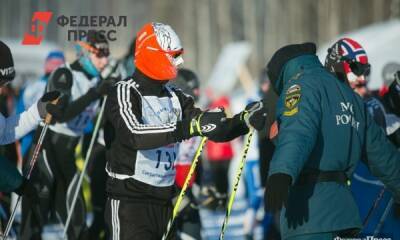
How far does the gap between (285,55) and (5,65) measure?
2.03 metres

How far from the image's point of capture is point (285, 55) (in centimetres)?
573

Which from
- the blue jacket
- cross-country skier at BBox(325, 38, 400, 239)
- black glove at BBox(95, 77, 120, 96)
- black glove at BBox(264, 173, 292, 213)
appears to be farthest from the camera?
black glove at BBox(95, 77, 120, 96)

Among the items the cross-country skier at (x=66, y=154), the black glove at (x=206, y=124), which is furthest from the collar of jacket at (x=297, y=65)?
the cross-country skier at (x=66, y=154)

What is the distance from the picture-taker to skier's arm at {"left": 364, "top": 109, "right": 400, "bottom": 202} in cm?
561

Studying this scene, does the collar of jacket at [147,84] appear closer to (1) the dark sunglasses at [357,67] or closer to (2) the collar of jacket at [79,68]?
(1) the dark sunglasses at [357,67]

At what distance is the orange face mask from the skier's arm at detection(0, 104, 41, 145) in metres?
1.11

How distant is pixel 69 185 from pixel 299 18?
27629 millimetres

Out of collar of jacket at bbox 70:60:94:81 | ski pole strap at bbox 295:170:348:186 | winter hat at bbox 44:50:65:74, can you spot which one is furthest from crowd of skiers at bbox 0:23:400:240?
winter hat at bbox 44:50:65:74

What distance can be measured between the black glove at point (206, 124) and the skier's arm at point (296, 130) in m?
0.48

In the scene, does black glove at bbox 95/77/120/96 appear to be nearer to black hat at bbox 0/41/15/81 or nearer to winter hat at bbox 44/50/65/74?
black hat at bbox 0/41/15/81

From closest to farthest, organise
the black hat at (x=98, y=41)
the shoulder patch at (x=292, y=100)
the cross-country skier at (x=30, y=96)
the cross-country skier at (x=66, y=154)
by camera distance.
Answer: the shoulder patch at (x=292, y=100)
the cross-country skier at (x=66, y=154)
the black hat at (x=98, y=41)
the cross-country skier at (x=30, y=96)

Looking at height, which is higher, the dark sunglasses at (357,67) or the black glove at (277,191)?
the dark sunglasses at (357,67)

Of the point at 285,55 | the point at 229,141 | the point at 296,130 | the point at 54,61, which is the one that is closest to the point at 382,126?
the point at 229,141

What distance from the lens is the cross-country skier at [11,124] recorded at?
6.42m
